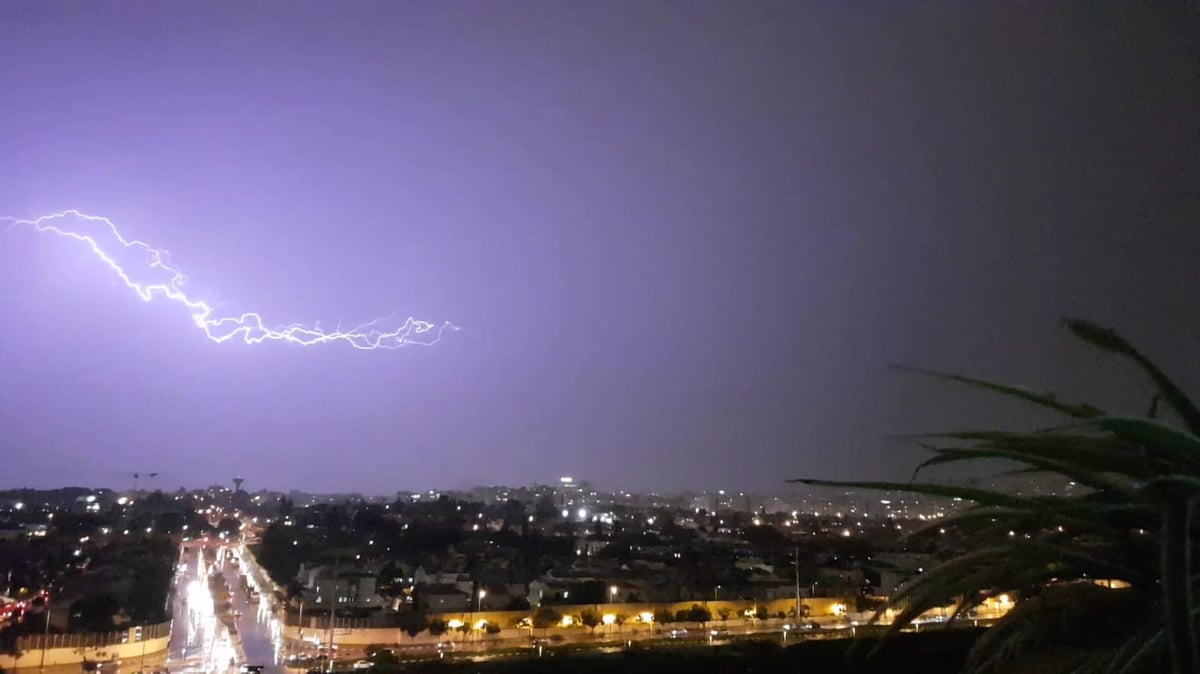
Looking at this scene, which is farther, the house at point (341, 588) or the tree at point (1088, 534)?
the house at point (341, 588)

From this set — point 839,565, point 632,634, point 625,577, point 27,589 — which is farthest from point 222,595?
point 839,565

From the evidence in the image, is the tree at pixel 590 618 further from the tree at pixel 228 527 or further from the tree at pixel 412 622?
the tree at pixel 228 527

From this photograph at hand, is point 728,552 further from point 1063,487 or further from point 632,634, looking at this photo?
point 1063,487

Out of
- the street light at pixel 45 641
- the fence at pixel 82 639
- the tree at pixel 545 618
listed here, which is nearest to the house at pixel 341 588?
the tree at pixel 545 618

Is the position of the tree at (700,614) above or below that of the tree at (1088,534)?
below

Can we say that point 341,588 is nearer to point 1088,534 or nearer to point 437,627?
point 437,627

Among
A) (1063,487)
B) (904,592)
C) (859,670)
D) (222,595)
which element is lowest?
A: (222,595)

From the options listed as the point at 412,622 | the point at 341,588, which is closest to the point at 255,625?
the point at 341,588
